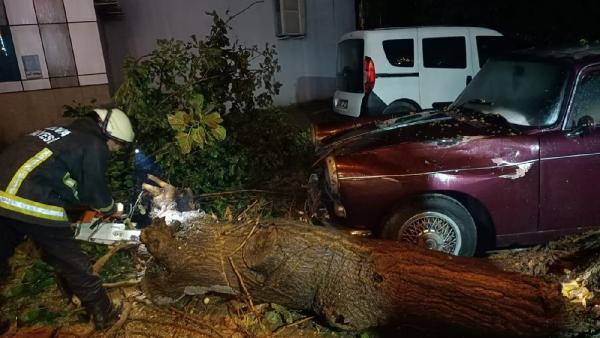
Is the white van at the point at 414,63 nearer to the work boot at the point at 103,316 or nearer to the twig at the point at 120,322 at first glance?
the twig at the point at 120,322

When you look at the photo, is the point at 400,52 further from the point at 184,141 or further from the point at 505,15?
the point at 505,15

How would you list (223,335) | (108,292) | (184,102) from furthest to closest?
(184,102), (108,292), (223,335)

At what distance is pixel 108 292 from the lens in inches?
135

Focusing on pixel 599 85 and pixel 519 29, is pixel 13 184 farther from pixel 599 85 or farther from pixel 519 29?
pixel 519 29

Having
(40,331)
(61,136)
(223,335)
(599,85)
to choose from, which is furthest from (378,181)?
(40,331)

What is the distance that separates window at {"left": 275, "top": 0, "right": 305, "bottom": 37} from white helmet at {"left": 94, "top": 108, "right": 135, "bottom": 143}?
7218mm

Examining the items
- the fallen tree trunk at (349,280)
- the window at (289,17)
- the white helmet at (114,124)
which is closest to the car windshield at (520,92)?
the fallen tree trunk at (349,280)

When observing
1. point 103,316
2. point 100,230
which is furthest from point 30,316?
point 100,230

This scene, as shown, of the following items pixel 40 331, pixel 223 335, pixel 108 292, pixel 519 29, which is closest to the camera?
pixel 223 335

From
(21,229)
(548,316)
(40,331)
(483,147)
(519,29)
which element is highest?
(519,29)

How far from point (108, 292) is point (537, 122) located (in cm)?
362

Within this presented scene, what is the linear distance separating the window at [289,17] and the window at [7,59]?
5423mm

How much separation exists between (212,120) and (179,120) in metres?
0.31

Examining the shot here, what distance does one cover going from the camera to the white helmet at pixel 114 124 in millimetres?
2980
